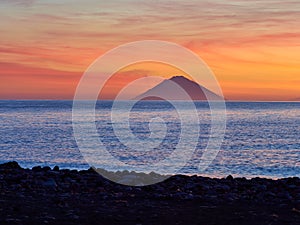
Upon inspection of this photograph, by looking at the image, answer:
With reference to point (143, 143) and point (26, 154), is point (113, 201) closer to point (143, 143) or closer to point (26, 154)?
point (26, 154)

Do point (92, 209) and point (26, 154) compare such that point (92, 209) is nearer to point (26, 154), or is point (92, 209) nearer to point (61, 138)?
point (26, 154)

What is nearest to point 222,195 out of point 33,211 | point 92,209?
point 92,209

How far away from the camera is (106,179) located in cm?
2117

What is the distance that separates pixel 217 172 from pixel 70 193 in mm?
19269

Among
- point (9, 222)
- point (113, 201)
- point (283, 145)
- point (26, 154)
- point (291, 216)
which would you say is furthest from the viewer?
point (283, 145)

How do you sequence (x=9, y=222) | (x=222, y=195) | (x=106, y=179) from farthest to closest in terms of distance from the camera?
1. (x=106, y=179)
2. (x=222, y=195)
3. (x=9, y=222)

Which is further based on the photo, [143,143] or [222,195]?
[143,143]

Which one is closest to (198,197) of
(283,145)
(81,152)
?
(81,152)

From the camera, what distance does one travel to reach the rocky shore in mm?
13633

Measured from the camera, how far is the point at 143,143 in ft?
202

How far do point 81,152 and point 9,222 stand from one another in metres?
35.6

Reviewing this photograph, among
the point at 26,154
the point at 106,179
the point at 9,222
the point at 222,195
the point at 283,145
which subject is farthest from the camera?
the point at 283,145

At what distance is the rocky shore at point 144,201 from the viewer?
537 inches

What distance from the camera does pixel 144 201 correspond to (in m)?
16.2
